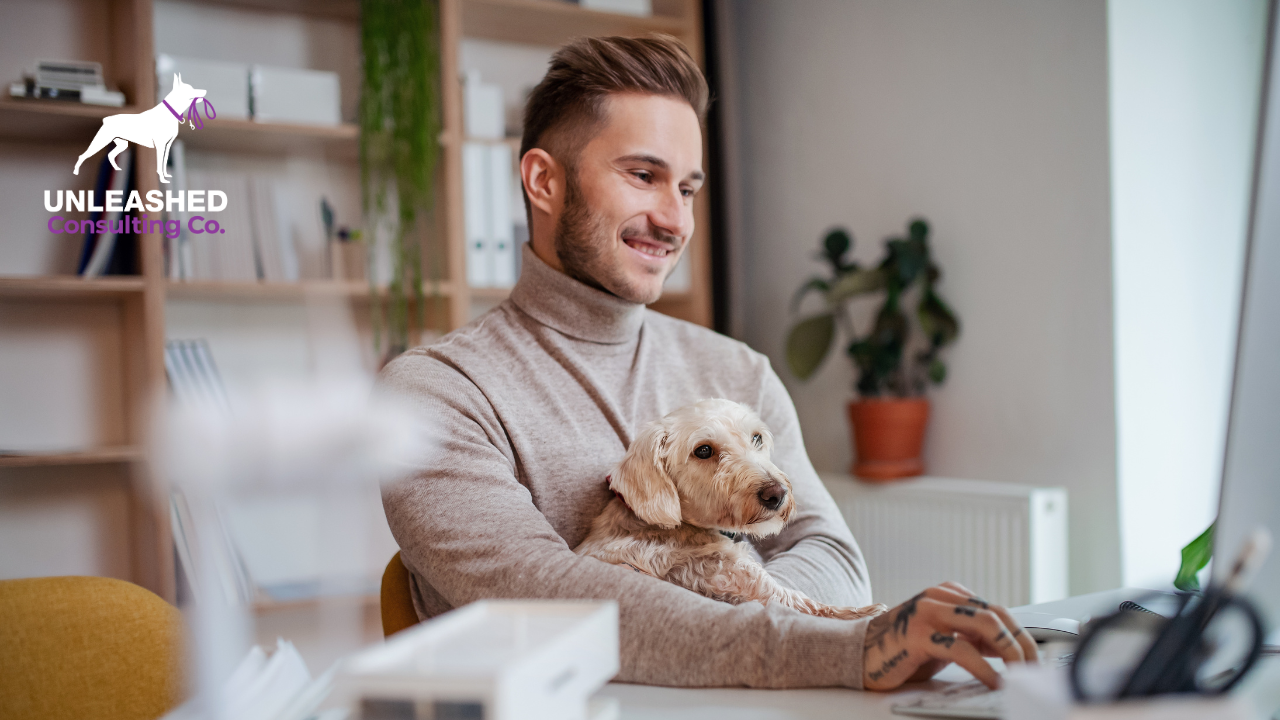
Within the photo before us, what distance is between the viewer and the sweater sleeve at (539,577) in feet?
2.67

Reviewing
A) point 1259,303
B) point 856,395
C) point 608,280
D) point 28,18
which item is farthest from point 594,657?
point 28,18

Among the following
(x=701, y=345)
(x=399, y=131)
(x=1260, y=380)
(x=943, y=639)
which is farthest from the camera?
(x=399, y=131)

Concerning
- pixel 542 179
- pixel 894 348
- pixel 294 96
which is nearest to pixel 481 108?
pixel 294 96

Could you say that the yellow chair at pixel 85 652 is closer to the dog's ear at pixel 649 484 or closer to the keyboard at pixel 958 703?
the dog's ear at pixel 649 484

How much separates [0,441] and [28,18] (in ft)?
3.89

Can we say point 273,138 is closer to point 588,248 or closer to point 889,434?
point 588,248

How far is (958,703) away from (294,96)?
2501 millimetres

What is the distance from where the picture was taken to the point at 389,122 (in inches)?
106

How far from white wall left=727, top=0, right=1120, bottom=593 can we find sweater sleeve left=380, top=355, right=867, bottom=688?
1858 millimetres

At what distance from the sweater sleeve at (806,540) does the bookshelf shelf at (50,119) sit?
77.1 inches

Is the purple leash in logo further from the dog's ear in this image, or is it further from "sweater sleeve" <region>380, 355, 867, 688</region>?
the dog's ear

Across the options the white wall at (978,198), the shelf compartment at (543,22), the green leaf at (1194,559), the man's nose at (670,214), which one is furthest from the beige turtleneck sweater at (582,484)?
the shelf compartment at (543,22)

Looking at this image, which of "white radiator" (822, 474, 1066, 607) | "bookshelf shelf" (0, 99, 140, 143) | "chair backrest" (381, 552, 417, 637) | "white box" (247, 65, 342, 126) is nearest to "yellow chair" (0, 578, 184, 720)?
"chair backrest" (381, 552, 417, 637)

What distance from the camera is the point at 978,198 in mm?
2672
